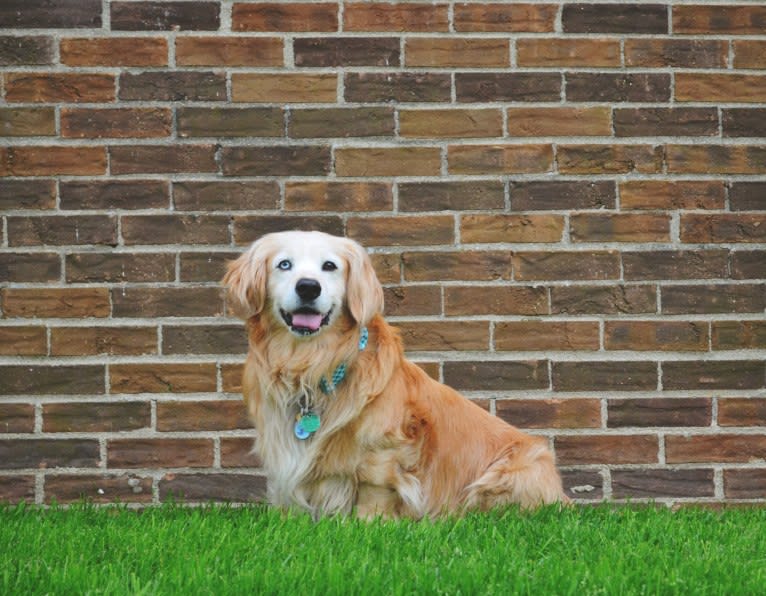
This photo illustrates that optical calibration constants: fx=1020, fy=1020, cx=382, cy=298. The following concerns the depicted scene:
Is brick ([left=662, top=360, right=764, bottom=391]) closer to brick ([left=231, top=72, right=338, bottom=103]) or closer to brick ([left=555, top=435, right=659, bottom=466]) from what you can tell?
brick ([left=555, top=435, right=659, bottom=466])

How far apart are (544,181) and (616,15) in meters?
0.71

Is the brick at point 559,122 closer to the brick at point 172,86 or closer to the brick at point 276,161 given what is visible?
the brick at point 276,161

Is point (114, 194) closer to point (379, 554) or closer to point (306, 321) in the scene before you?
point (306, 321)

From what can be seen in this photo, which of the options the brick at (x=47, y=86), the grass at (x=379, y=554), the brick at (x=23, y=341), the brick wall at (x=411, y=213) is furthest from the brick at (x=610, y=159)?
the brick at (x=23, y=341)

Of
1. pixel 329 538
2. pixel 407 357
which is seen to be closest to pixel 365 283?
pixel 407 357

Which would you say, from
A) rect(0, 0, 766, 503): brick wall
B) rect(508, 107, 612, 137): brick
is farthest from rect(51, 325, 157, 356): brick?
rect(508, 107, 612, 137): brick

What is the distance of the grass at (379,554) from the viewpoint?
2297mm

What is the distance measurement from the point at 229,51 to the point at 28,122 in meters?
0.81

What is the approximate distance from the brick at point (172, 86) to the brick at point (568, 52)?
1.18 metres

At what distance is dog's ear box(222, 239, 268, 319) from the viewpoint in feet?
11.0

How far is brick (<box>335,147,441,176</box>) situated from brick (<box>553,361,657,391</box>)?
928mm

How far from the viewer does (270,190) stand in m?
3.90

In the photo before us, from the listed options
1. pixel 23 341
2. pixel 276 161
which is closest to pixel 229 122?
pixel 276 161

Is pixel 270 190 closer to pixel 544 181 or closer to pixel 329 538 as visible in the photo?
pixel 544 181
